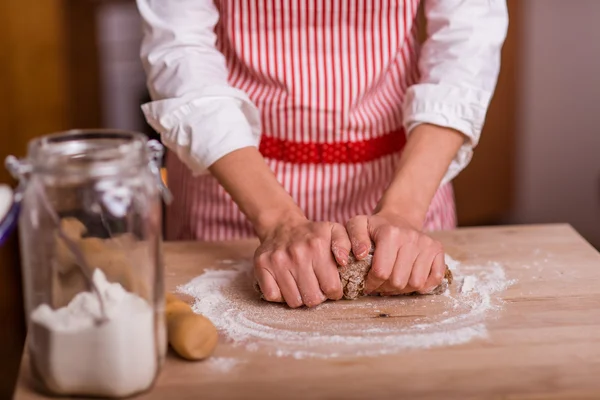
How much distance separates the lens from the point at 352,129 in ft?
3.85

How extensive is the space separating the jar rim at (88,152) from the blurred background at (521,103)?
1.78 metres

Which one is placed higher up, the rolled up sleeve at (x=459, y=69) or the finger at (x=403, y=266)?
the rolled up sleeve at (x=459, y=69)

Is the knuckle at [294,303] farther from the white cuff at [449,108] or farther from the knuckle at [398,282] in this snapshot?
the white cuff at [449,108]

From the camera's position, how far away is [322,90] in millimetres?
1162

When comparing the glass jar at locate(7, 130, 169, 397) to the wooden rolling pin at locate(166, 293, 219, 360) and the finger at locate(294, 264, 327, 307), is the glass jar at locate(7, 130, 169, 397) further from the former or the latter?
the finger at locate(294, 264, 327, 307)

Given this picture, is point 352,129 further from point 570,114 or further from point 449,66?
point 570,114

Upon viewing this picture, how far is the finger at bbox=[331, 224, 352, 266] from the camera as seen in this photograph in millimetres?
860

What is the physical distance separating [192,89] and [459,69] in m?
0.36

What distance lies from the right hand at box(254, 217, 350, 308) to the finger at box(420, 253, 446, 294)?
0.09 m

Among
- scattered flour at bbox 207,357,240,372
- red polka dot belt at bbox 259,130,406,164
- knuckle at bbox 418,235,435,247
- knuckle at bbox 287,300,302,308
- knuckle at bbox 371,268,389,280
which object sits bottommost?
knuckle at bbox 287,300,302,308

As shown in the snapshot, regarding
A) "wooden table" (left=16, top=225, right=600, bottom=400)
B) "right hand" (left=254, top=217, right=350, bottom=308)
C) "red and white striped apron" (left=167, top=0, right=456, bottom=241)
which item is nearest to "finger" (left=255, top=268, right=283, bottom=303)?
"right hand" (left=254, top=217, right=350, bottom=308)

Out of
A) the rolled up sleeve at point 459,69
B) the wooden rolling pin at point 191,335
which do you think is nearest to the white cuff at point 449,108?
the rolled up sleeve at point 459,69

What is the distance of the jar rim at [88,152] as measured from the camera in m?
0.63

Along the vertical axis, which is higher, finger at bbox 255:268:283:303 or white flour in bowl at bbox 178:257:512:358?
finger at bbox 255:268:283:303
